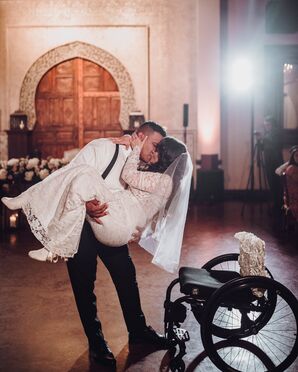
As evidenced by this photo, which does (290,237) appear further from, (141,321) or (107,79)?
(107,79)

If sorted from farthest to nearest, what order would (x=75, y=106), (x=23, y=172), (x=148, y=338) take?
(x=75, y=106) < (x=23, y=172) < (x=148, y=338)

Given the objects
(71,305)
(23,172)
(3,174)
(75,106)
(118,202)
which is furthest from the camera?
(75,106)

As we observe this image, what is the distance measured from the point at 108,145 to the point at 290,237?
3917mm

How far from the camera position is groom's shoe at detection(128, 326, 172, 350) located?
3.13m

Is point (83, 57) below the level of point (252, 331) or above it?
above

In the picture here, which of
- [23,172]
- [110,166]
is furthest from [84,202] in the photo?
[23,172]

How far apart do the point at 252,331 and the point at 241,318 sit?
0.10 m

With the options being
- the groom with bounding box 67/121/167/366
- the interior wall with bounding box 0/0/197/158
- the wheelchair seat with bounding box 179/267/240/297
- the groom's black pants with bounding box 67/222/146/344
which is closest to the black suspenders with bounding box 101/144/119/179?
the groom with bounding box 67/121/167/366

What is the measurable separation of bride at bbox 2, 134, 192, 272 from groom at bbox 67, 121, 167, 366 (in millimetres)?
65

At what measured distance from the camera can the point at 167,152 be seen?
9.62 ft

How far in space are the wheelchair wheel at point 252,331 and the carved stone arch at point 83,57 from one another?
6.91 metres

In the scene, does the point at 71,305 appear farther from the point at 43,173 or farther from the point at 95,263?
the point at 43,173

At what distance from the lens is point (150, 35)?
999cm

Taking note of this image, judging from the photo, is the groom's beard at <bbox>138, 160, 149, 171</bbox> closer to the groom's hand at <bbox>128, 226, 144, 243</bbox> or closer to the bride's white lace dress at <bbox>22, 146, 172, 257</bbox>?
the bride's white lace dress at <bbox>22, 146, 172, 257</bbox>
